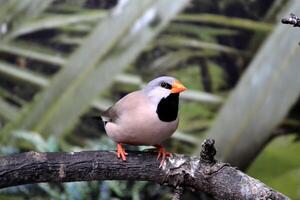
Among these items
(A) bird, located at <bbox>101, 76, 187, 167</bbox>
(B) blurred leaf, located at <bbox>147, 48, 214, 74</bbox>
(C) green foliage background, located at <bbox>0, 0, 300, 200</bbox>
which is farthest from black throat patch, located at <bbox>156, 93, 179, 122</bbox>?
(B) blurred leaf, located at <bbox>147, 48, 214, 74</bbox>

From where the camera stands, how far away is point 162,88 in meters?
0.60

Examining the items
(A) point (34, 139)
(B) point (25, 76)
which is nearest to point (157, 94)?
(A) point (34, 139)

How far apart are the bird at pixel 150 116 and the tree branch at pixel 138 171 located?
0.04 ft

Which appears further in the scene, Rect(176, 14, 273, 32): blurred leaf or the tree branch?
Rect(176, 14, 273, 32): blurred leaf

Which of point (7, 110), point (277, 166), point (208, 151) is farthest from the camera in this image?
point (7, 110)

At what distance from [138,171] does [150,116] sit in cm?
6

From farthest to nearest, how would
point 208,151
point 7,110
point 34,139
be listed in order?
point 7,110 < point 34,139 < point 208,151

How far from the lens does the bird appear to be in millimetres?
A: 585

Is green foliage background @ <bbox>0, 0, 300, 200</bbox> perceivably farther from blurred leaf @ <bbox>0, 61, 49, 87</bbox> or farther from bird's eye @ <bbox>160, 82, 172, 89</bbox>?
bird's eye @ <bbox>160, 82, 172, 89</bbox>

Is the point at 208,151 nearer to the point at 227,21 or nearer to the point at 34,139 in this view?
the point at 34,139

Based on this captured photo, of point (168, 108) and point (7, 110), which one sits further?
point (7, 110)

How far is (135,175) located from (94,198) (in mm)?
371

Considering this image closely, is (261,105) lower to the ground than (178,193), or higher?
higher

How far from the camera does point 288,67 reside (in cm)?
112
